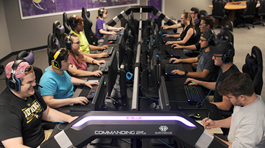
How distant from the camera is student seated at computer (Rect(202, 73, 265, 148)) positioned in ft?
5.12

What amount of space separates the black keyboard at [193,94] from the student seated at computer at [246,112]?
2.16 ft

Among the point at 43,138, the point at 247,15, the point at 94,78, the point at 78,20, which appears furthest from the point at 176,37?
the point at 247,15

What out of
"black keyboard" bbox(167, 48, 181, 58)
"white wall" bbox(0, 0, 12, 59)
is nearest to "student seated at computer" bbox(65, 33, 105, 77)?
"black keyboard" bbox(167, 48, 181, 58)

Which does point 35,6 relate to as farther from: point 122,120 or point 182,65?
point 122,120

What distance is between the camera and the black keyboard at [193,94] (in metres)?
2.37

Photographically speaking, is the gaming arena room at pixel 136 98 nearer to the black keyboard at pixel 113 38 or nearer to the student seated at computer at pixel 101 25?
the black keyboard at pixel 113 38

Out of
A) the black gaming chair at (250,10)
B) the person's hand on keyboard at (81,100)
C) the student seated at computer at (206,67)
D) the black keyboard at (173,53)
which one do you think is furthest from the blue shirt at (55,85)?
the black gaming chair at (250,10)

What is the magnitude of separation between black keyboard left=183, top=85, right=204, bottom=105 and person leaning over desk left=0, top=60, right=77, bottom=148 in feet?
4.52

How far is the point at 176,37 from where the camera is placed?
499cm

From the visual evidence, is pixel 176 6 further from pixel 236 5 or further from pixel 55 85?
pixel 55 85

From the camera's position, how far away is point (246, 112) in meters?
1.65

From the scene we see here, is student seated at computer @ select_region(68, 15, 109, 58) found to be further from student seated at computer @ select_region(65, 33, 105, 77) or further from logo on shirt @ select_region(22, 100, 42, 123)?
logo on shirt @ select_region(22, 100, 42, 123)

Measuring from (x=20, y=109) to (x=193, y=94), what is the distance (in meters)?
1.63

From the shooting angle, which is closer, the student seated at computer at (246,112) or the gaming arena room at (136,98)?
the gaming arena room at (136,98)
